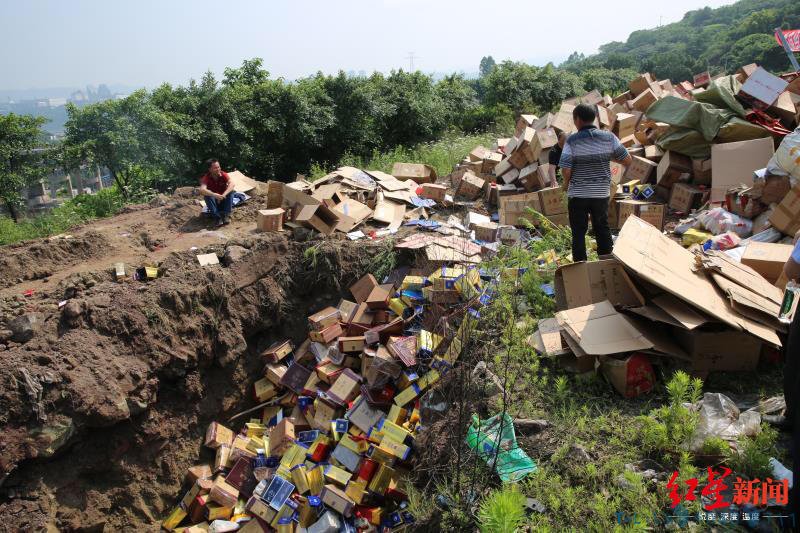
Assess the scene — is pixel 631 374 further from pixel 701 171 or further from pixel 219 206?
pixel 219 206

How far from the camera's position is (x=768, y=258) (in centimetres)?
378

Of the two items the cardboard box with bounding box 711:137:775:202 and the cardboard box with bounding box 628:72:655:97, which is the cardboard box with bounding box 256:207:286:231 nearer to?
the cardboard box with bounding box 711:137:775:202

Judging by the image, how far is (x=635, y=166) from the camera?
245 inches

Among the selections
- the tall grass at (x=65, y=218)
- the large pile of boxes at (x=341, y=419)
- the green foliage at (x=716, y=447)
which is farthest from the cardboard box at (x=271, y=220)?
the green foliage at (x=716, y=447)

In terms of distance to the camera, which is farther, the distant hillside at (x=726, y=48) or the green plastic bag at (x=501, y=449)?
the distant hillside at (x=726, y=48)

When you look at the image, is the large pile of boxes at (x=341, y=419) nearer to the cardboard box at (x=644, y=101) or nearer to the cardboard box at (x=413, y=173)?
the cardboard box at (x=413, y=173)

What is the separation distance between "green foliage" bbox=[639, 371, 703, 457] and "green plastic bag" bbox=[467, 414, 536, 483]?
0.67 metres

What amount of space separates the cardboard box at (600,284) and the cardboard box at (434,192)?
3.35 meters

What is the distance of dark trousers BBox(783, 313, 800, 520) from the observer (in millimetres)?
2061

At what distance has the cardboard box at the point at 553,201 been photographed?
5.75 m

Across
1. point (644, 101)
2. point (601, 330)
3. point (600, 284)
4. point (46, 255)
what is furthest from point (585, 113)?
point (46, 255)

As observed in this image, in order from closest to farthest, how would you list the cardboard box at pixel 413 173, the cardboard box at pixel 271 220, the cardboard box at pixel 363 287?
the cardboard box at pixel 363 287
the cardboard box at pixel 271 220
the cardboard box at pixel 413 173

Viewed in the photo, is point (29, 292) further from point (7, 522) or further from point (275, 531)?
point (275, 531)

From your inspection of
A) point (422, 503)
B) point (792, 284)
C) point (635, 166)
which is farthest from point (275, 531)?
point (635, 166)
